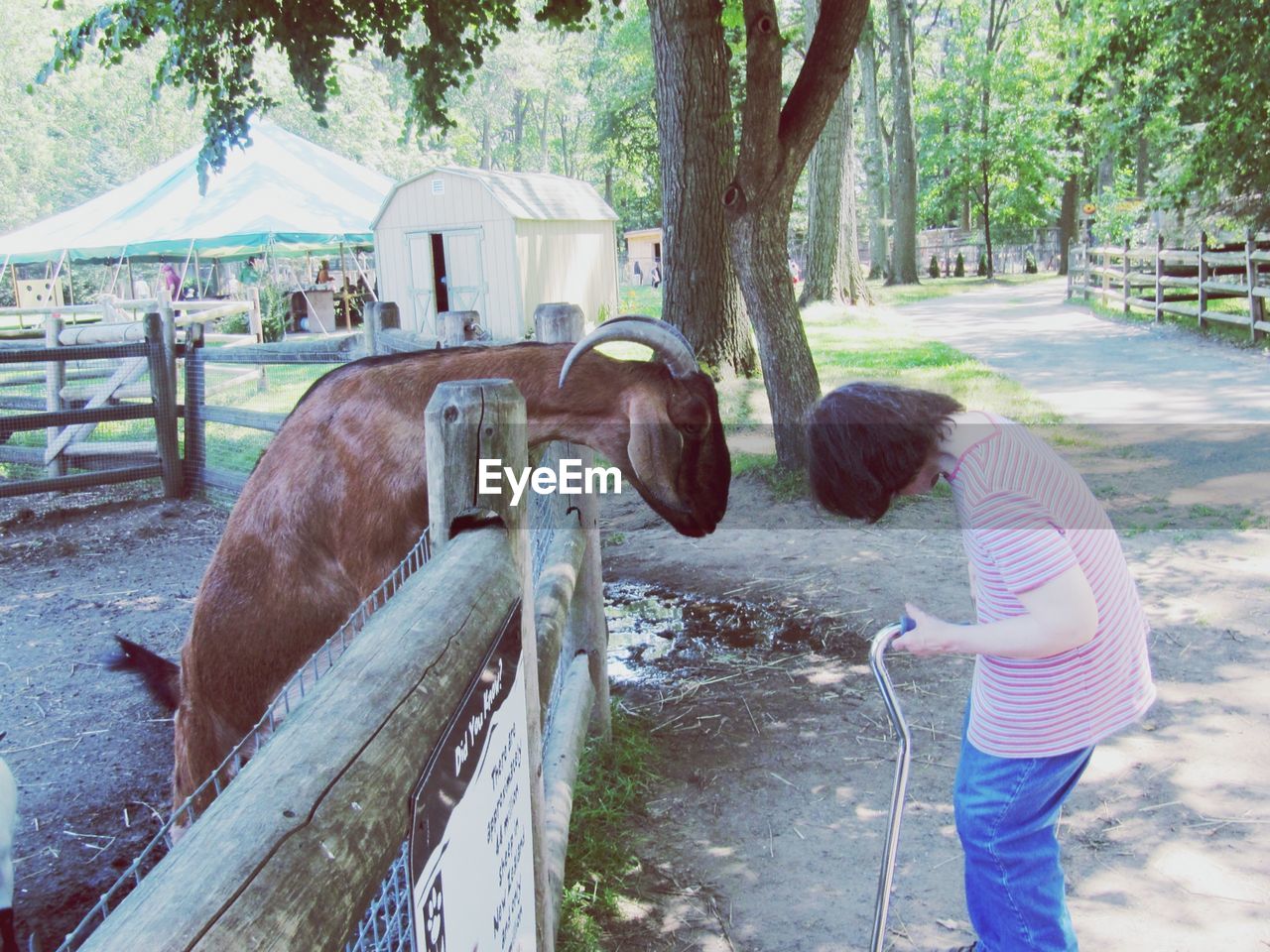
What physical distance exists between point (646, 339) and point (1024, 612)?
1577mm

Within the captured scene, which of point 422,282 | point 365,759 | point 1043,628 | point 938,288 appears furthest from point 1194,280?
point 365,759

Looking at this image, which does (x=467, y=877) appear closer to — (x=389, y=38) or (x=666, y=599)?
(x=666, y=599)

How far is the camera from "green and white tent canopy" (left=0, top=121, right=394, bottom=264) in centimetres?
2053

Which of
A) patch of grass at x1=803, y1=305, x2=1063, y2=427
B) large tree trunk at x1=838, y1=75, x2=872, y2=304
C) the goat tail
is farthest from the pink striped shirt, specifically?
large tree trunk at x1=838, y1=75, x2=872, y2=304

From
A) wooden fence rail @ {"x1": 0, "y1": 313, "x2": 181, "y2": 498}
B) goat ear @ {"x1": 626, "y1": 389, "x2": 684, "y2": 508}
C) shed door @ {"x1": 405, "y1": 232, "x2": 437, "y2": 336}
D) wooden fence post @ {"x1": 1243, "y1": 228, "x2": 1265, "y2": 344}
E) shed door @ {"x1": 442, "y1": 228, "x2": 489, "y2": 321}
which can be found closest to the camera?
goat ear @ {"x1": 626, "y1": 389, "x2": 684, "y2": 508}

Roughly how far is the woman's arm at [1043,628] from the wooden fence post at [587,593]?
2.18 meters

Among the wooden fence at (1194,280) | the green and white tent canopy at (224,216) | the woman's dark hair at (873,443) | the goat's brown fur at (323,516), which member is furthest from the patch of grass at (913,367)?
the green and white tent canopy at (224,216)

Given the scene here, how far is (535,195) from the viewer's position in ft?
71.5

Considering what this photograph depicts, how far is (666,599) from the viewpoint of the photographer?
6.39 metres

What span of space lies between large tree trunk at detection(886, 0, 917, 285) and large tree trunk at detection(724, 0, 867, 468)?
20.6 m

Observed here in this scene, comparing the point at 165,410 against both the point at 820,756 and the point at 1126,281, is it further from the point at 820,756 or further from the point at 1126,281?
the point at 1126,281

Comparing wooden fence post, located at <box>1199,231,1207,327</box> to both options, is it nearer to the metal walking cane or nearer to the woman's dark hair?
the woman's dark hair

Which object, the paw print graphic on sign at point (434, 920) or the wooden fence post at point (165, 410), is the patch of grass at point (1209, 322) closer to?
the wooden fence post at point (165, 410)

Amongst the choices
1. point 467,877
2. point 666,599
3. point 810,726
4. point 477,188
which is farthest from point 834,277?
point 467,877
